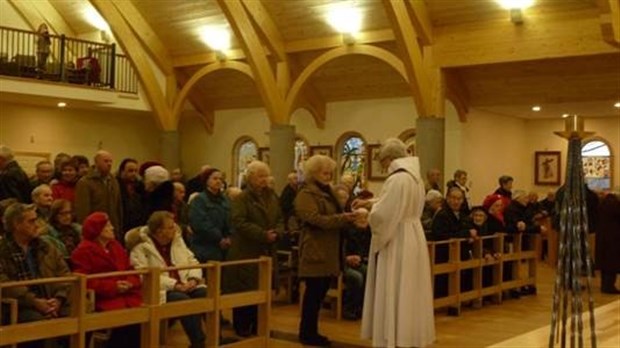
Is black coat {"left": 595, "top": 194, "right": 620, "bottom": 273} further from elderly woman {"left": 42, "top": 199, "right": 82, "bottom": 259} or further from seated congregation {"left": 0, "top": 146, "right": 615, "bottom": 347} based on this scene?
elderly woman {"left": 42, "top": 199, "right": 82, "bottom": 259}

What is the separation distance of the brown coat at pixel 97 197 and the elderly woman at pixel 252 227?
1.04 m

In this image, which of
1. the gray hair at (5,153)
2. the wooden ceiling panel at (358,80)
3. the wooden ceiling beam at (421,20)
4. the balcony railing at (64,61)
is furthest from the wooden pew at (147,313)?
the balcony railing at (64,61)

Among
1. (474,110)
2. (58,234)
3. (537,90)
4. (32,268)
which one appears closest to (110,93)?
(474,110)

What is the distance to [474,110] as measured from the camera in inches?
572

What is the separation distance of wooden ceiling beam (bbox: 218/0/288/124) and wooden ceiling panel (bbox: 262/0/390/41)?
1.67 feet

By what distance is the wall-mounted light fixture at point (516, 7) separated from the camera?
435 inches

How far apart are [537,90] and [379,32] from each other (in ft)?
9.48

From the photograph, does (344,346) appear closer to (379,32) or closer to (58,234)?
(58,234)

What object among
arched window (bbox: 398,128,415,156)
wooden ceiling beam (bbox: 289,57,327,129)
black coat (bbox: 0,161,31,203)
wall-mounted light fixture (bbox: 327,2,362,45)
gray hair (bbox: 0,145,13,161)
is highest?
wall-mounted light fixture (bbox: 327,2,362,45)

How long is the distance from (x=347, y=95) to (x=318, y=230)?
951 cm

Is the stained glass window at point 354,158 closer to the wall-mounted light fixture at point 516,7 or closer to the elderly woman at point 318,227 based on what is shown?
the wall-mounted light fixture at point 516,7

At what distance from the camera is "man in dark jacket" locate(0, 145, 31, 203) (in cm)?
702

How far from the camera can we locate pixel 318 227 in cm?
608

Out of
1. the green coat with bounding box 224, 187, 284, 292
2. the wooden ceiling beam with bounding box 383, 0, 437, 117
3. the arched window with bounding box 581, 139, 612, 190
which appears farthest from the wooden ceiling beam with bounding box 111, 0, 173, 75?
the green coat with bounding box 224, 187, 284, 292
